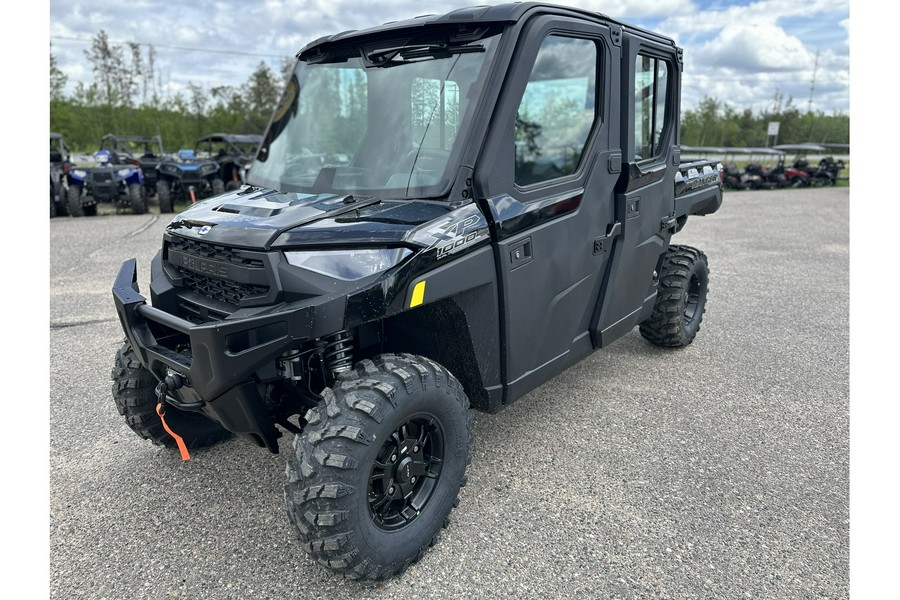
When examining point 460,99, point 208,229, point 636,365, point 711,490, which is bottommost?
point 711,490

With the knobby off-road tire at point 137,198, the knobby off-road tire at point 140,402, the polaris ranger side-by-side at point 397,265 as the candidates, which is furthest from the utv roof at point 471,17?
the knobby off-road tire at point 137,198

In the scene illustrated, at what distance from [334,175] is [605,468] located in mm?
2031

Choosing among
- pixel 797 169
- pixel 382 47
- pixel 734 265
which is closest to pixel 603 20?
pixel 382 47

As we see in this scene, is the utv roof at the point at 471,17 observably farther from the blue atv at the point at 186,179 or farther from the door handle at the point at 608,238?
the blue atv at the point at 186,179

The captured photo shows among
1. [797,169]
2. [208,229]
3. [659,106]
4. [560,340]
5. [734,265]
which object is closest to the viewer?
[208,229]

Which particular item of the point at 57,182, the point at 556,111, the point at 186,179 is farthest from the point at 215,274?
the point at 57,182

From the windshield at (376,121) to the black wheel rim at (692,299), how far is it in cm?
315

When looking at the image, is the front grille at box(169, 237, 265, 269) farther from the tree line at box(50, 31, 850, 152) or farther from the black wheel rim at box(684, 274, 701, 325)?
the tree line at box(50, 31, 850, 152)

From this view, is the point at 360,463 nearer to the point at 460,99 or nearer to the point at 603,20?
the point at 460,99

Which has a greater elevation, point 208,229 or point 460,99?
point 460,99

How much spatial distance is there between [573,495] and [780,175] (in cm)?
2352

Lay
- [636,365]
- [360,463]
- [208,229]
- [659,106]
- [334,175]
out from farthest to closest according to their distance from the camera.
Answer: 1. [636,365]
2. [659,106]
3. [334,175]
4. [208,229]
5. [360,463]

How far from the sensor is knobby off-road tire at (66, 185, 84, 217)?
1304 cm

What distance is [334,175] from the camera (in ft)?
9.29
